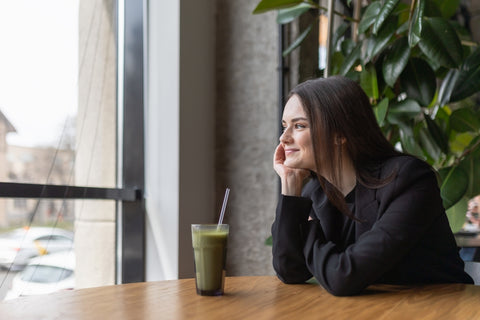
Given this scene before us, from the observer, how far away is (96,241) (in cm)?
245

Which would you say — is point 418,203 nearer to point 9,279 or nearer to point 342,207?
point 342,207

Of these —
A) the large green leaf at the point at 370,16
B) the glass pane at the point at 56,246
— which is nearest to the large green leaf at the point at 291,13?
the large green leaf at the point at 370,16

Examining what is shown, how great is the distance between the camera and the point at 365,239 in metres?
1.23

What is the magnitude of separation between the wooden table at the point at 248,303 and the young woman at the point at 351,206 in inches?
2.8

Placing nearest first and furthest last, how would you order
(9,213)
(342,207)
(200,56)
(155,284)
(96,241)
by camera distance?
(155,284) → (342,207) → (9,213) → (96,241) → (200,56)

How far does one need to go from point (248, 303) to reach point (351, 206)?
0.55m

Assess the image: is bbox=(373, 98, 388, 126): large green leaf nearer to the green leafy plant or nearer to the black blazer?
the green leafy plant

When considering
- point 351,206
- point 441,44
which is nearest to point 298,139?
point 351,206

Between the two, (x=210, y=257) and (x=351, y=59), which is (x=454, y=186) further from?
(x=210, y=257)

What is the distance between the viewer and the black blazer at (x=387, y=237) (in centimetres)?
122

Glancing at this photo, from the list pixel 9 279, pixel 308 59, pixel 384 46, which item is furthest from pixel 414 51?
pixel 9 279

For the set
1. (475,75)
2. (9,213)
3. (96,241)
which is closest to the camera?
(9,213)

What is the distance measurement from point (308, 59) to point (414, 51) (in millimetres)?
694

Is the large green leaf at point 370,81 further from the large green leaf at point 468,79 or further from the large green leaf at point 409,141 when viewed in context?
the large green leaf at point 468,79
